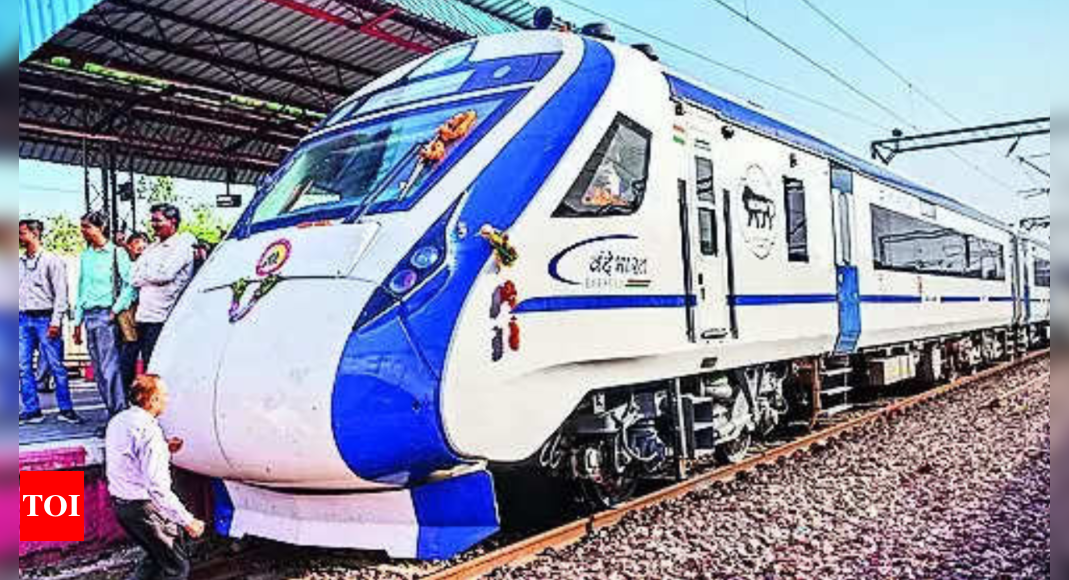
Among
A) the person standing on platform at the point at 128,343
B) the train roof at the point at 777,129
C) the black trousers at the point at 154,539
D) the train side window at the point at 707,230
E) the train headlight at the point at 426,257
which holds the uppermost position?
the train roof at the point at 777,129

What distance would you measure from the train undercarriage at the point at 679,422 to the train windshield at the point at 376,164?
1.65 meters

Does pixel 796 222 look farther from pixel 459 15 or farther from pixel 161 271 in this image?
pixel 459 15

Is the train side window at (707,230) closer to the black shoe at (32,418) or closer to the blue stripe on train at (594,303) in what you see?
the blue stripe on train at (594,303)

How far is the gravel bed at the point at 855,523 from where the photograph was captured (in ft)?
17.6

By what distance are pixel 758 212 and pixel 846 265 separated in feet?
8.59

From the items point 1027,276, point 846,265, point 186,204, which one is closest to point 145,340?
point 846,265

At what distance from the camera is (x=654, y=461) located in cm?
668

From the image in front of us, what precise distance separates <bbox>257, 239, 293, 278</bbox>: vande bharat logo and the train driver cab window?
58.2 inches

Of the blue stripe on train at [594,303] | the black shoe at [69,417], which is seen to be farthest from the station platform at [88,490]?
the blue stripe on train at [594,303]

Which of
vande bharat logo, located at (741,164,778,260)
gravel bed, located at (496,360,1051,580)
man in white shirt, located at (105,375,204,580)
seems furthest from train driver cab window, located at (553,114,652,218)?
man in white shirt, located at (105,375,204,580)

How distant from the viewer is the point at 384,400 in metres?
4.79

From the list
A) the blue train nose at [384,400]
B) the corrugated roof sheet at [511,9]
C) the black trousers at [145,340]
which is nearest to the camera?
the blue train nose at [384,400]

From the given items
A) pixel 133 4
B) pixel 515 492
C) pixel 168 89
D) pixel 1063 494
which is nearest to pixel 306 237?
pixel 515 492

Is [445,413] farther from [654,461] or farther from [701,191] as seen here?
[701,191]
